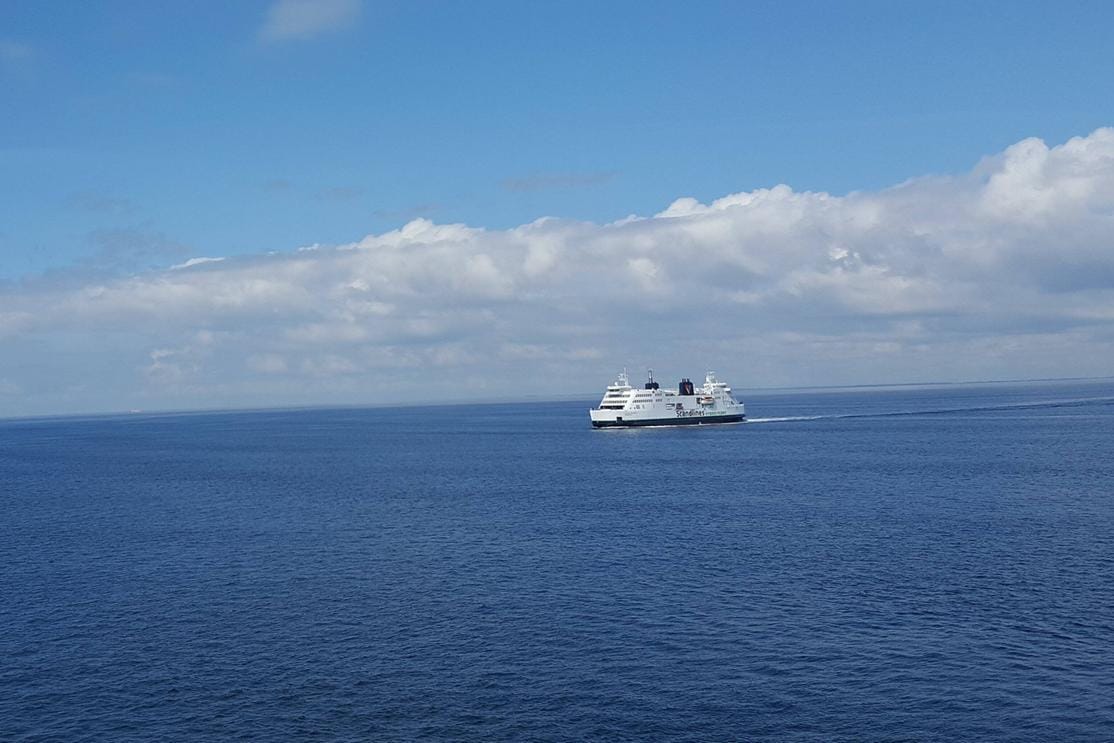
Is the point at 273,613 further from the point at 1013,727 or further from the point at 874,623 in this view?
the point at 1013,727

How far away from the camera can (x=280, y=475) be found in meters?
167

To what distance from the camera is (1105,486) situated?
11431 centimetres

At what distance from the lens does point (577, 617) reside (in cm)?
6238

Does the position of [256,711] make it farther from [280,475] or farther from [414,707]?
[280,475]

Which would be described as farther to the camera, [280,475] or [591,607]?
[280,475]

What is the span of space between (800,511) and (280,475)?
101817mm

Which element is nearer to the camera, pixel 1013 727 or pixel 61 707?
pixel 1013 727

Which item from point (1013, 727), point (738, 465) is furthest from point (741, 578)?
point (738, 465)

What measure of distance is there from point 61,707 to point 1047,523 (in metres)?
86.5

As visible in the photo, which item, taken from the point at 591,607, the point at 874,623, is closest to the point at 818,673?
the point at 874,623

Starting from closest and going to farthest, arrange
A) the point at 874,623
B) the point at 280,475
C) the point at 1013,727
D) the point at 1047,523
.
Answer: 1. the point at 1013,727
2. the point at 874,623
3. the point at 1047,523
4. the point at 280,475

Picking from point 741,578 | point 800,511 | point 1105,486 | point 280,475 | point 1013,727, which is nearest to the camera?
point 1013,727

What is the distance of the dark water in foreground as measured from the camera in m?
46.2

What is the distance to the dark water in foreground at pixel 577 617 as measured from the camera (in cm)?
4616
